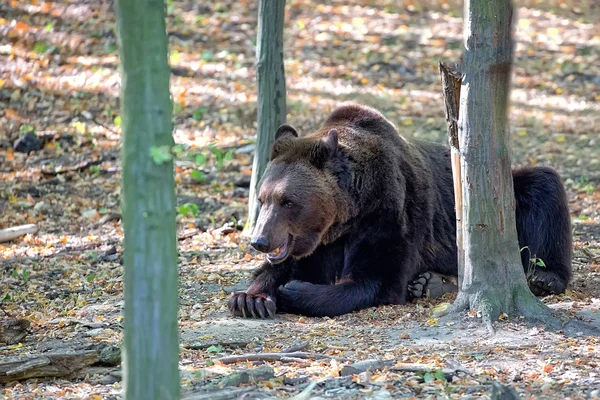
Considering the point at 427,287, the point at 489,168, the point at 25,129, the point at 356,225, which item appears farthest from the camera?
the point at 25,129

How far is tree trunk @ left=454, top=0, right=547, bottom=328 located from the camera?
580 cm

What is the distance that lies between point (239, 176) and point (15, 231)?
3173 millimetres

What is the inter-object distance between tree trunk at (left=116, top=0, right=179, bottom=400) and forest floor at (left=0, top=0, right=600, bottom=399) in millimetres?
203

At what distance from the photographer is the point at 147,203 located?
333cm

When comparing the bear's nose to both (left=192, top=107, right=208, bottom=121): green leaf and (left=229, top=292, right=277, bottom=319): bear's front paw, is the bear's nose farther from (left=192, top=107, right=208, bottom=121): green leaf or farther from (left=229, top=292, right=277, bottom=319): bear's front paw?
(left=192, top=107, right=208, bottom=121): green leaf

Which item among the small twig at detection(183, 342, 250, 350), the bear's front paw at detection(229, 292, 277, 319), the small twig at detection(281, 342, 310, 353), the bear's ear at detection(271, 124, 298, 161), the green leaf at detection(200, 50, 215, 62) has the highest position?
the green leaf at detection(200, 50, 215, 62)

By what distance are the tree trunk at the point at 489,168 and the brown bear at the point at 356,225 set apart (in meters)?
1.35

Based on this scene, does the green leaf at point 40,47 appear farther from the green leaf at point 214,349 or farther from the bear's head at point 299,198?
the green leaf at point 214,349

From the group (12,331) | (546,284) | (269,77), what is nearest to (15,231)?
(269,77)

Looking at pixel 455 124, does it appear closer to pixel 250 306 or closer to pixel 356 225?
pixel 356 225

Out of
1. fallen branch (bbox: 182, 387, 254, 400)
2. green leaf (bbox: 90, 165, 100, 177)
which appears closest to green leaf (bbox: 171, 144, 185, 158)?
fallen branch (bbox: 182, 387, 254, 400)

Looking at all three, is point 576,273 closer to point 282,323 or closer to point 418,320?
point 418,320

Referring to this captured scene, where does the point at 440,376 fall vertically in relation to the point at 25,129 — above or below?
below

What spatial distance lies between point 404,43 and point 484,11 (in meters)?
12.2
